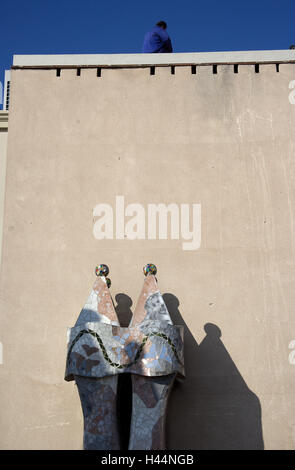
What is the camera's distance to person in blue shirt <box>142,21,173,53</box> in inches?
300

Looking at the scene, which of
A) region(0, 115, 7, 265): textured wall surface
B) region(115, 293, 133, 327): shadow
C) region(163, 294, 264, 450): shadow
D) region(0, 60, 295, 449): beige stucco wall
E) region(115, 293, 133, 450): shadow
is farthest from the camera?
region(0, 115, 7, 265): textured wall surface

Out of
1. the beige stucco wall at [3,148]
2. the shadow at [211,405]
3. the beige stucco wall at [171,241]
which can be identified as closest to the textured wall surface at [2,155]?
the beige stucco wall at [3,148]

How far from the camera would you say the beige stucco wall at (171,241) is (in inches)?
239

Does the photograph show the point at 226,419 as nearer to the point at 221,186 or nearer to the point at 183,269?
the point at 183,269

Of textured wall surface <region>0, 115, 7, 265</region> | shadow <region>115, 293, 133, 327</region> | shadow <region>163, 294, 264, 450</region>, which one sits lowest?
shadow <region>163, 294, 264, 450</region>

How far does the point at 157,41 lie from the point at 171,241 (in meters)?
2.55

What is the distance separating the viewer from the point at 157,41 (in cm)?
762

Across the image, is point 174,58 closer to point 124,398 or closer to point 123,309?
point 123,309

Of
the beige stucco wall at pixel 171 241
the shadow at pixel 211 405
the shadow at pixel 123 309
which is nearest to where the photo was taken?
the shadow at pixel 211 405

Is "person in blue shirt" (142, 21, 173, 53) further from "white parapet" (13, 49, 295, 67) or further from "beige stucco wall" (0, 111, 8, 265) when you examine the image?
"beige stucco wall" (0, 111, 8, 265)

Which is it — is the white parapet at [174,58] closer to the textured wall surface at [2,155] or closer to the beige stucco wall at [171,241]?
the beige stucco wall at [171,241]

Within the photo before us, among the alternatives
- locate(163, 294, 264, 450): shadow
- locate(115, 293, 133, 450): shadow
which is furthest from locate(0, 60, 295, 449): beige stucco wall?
locate(115, 293, 133, 450): shadow

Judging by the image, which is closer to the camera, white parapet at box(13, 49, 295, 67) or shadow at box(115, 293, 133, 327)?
shadow at box(115, 293, 133, 327)
